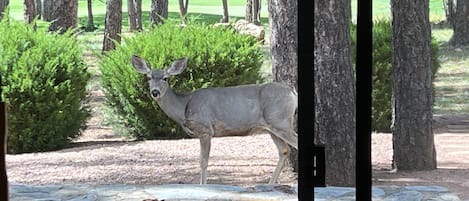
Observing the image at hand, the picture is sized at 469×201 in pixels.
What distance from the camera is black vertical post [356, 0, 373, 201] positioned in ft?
3.91

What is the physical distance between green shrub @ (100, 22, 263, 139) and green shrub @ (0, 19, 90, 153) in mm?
420

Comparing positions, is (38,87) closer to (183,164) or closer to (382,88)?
(183,164)

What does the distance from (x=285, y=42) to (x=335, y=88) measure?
1.97 ft

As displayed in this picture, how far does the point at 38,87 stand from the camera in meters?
7.36

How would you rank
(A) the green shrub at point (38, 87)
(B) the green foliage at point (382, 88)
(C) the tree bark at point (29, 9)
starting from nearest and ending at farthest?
(A) the green shrub at point (38, 87) → (B) the green foliage at point (382, 88) → (C) the tree bark at point (29, 9)

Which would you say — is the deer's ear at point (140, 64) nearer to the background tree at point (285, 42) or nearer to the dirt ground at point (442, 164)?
the background tree at point (285, 42)

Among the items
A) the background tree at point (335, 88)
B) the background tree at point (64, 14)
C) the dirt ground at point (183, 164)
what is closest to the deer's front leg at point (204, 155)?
the dirt ground at point (183, 164)

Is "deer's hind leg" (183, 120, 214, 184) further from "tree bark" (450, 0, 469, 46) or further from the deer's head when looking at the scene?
"tree bark" (450, 0, 469, 46)

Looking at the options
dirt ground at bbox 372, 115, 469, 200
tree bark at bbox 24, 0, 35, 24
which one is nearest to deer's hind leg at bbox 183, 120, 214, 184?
dirt ground at bbox 372, 115, 469, 200

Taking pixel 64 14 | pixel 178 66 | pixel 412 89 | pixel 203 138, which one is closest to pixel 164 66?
pixel 178 66

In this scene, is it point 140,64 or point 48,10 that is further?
point 48,10

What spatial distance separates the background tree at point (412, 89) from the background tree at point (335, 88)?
795mm

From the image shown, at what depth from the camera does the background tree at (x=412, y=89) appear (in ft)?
21.9

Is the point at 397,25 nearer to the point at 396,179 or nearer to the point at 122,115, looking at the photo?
the point at 396,179
